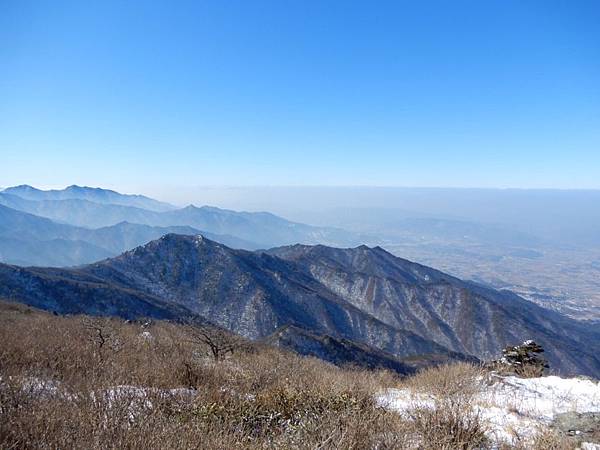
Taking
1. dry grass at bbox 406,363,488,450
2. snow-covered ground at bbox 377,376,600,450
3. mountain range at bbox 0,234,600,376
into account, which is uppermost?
dry grass at bbox 406,363,488,450

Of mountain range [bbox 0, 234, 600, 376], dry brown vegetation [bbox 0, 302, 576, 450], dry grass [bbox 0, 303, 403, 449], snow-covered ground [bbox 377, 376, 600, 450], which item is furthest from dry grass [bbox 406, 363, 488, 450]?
mountain range [bbox 0, 234, 600, 376]

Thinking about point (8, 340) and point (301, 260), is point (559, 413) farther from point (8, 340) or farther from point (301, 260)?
point (301, 260)

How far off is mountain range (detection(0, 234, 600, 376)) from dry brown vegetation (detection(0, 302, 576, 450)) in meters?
54.2

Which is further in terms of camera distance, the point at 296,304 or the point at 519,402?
the point at 296,304

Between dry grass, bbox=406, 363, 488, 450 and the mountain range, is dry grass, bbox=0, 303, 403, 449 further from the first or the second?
the mountain range

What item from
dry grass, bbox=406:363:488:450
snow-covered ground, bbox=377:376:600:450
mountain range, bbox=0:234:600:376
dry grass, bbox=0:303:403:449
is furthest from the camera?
mountain range, bbox=0:234:600:376

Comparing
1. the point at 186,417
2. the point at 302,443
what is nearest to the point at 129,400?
the point at 186,417

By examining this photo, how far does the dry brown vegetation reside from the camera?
3641mm

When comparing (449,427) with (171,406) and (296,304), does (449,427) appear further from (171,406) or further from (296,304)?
(296,304)

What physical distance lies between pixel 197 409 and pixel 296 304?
319 feet

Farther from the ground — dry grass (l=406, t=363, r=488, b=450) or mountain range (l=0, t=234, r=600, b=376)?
dry grass (l=406, t=363, r=488, b=450)

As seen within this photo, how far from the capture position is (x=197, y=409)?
5.05m

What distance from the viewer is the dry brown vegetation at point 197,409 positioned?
3641mm

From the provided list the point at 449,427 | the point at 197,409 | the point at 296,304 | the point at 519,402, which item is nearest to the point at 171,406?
the point at 197,409
